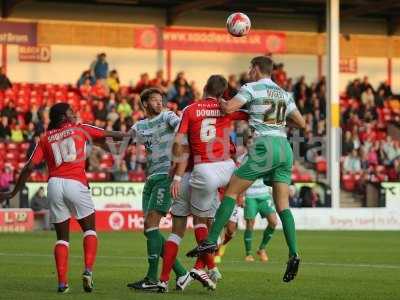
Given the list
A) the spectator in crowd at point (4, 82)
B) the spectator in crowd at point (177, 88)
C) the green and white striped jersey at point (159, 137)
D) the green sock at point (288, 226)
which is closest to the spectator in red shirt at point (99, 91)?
the spectator in crowd at point (177, 88)

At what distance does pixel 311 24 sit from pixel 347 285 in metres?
32.5

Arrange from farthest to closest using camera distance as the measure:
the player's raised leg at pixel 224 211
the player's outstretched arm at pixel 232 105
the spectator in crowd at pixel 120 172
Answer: the spectator in crowd at pixel 120 172
the player's outstretched arm at pixel 232 105
the player's raised leg at pixel 224 211

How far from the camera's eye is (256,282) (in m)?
14.1

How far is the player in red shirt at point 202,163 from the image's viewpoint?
41.3 ft

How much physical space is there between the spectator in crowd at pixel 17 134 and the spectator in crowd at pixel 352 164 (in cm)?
1075

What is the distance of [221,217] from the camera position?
1219 cm

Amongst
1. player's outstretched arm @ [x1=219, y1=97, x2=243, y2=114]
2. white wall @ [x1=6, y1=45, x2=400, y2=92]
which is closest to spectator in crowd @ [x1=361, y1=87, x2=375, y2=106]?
white wall @ [x1=6, y1=45, x2=400, y2=92]

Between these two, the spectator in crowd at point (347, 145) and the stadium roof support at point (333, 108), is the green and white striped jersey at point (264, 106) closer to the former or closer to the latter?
the stadium roof support at point (333, 108)

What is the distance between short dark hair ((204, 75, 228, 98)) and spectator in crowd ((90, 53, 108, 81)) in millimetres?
25952

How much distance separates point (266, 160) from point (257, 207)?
8370 mm

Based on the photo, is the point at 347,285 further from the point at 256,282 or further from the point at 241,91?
the point at 241,91

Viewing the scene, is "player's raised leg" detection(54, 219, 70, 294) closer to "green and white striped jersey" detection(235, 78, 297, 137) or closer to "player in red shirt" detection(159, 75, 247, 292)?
"player in red shirt" detection(159, 75, 247, 292)

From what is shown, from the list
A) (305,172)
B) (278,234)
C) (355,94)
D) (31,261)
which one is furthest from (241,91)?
(355,94)

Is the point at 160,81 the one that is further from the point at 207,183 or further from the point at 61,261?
the point at 61,261
